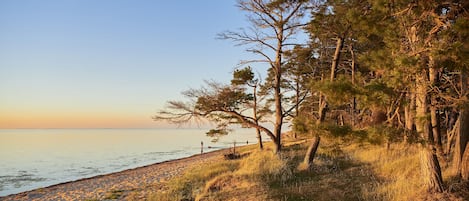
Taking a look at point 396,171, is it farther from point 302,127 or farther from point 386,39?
point 386,39

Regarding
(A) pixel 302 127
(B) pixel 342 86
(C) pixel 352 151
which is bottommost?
(C) pixel 352 151

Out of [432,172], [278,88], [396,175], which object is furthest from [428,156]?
[278,88]

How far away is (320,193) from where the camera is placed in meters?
7.48

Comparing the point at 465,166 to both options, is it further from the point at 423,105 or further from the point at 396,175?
A: the point at 396,175

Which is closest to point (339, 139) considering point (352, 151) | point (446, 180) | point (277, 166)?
point (446, 180)

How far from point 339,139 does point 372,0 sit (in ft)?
8.99

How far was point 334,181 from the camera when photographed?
8.48 metres

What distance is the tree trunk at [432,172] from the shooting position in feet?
20.0

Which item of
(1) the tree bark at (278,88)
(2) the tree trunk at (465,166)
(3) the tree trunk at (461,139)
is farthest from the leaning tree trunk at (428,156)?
(1) the tree bark at (278,88)

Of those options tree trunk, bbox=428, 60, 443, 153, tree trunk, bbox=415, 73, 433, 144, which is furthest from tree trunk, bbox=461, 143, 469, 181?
tree trunk, bbox=415, 73, 433, 144

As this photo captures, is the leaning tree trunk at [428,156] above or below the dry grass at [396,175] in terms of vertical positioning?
above

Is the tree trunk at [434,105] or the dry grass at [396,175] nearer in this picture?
the tree trunk at [434,105]

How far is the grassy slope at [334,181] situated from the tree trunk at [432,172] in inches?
6.2

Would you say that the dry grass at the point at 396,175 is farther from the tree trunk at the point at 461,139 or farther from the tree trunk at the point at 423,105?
the tree trunk at the point at 423,105
